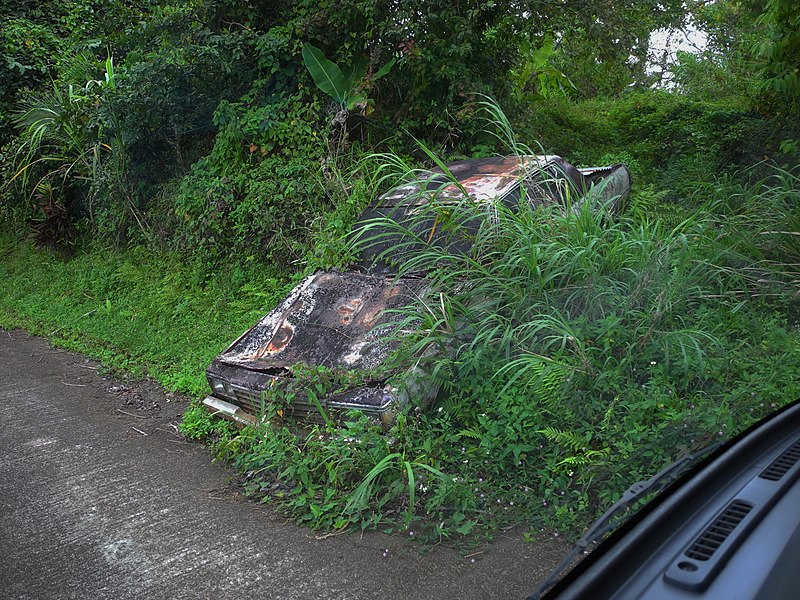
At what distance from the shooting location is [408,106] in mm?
8789

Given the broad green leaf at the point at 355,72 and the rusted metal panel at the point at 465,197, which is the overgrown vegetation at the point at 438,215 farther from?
the rusted metal panel at the point at 465,197

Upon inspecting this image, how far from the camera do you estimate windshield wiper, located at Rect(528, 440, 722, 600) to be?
161 centimetres

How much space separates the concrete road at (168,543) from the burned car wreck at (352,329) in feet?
2.08

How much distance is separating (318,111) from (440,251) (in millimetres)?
4240

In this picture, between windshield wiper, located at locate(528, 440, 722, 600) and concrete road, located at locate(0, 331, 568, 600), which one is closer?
windshield wiper, located at locate(528, 440, 722, 600)

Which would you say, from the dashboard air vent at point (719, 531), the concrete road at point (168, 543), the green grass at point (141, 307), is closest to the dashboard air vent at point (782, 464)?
the dashboard air vent at point (719, 531)

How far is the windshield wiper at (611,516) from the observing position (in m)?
1.61

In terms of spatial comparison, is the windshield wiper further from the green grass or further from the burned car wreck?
the green grass

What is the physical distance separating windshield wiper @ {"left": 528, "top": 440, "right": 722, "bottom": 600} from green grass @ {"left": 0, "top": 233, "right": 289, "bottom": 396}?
4.58 meters

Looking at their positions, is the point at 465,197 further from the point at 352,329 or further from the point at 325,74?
the point at 325,74

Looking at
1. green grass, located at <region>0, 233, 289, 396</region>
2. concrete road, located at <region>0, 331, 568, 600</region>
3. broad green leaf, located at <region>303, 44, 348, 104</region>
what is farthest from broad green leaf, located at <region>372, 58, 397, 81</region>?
concrete road, located at <region>0, 331, 568, 600</region>

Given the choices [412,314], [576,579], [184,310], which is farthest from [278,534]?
[184,310]

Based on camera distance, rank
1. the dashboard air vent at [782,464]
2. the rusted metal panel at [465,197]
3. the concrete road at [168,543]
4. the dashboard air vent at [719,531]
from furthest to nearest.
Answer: the rusted metal panel at [465,197]
the concrete road at [168,543]
the dashboard air vent at [782,464]
the dashboard air vent at [719,531]

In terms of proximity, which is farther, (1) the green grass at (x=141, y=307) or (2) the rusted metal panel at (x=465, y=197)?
(1) the green grass at (x=141, y=307)
